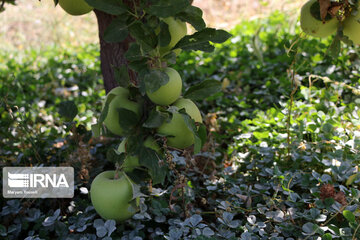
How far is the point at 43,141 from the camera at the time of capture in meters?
1.85

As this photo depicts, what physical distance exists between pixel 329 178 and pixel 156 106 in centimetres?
74

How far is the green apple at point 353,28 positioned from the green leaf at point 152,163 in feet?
2.49

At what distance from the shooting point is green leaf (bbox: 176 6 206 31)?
1.05 meters

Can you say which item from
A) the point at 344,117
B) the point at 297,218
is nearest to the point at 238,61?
the point at 344,117

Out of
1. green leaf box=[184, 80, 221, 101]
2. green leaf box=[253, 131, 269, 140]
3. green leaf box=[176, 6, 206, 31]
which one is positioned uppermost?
green leaf box=[176, 6, 206, 31]

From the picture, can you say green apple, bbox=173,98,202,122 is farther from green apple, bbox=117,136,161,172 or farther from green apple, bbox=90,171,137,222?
green apple, bbox=90,171,137,222

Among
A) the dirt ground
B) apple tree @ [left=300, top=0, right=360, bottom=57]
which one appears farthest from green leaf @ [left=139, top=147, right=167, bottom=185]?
the dirt ground

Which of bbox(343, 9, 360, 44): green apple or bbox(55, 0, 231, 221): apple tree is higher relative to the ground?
bbox(343, 9, 360, 44): green apple

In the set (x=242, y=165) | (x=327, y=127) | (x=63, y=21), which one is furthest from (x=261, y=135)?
(x=63, y=21)

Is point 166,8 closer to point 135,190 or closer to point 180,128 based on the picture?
point 180,128

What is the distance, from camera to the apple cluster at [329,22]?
1.29 m

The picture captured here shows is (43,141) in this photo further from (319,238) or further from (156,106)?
(319,238)

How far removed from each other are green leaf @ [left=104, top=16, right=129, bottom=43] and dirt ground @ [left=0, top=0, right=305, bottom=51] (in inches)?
138

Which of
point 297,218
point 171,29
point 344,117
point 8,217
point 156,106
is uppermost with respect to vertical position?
point 171,29
